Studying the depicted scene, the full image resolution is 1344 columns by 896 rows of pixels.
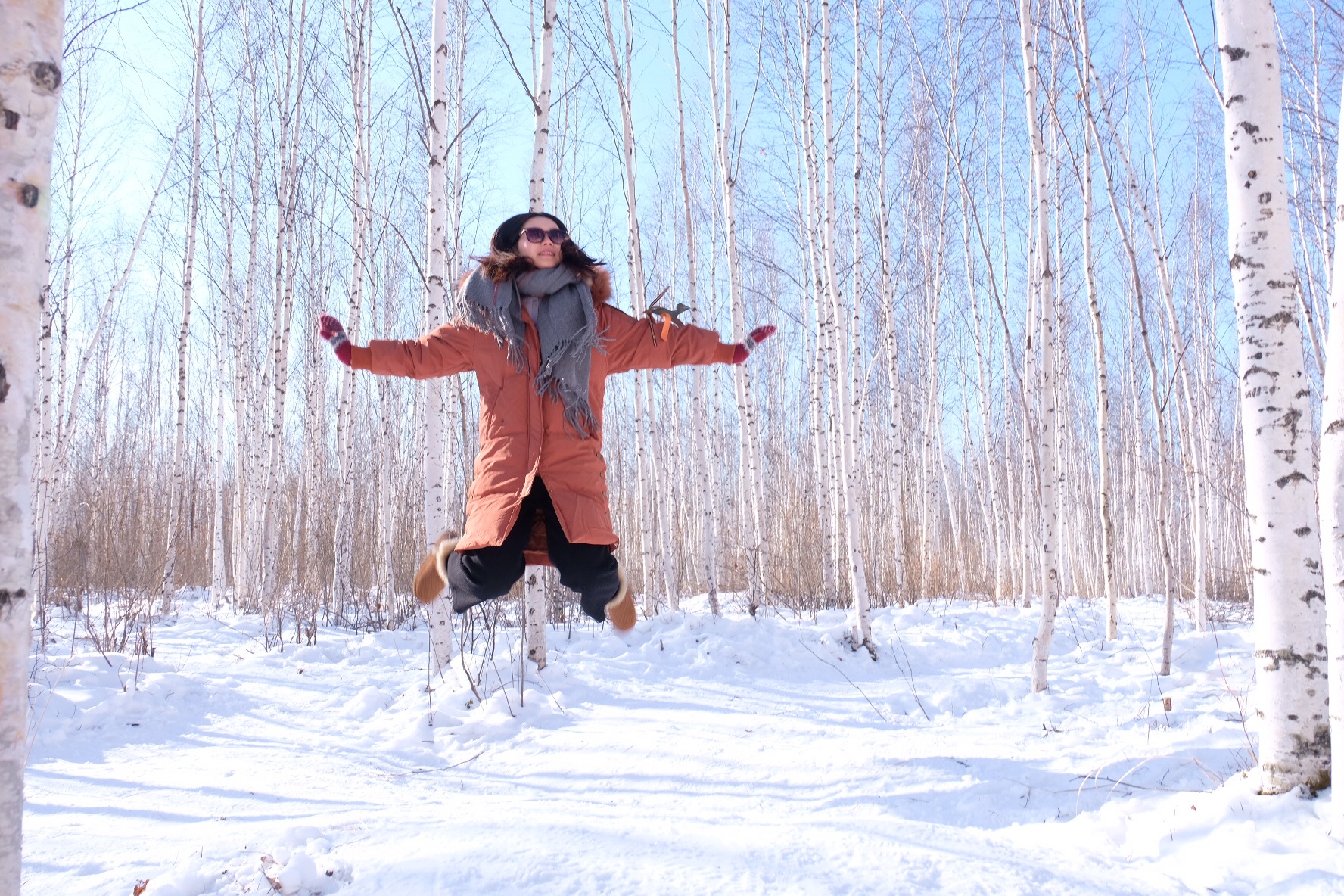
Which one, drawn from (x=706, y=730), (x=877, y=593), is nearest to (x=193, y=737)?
(x=706, y=730)

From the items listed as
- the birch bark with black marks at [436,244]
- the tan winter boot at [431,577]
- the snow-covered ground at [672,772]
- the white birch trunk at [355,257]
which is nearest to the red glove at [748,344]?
the tan winter boot at [431,577]

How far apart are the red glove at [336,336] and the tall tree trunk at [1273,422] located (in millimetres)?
3210

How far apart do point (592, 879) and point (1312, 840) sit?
A: 2.05 metres

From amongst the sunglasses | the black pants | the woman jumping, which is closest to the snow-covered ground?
the black pants

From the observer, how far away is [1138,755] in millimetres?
3049

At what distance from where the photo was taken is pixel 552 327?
314 cm

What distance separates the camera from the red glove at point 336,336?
9.53 feet

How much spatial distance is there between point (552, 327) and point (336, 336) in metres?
0.84

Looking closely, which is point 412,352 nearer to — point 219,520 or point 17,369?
point 17,369

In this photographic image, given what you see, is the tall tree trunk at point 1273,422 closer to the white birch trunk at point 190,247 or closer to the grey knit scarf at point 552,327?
the grey knit scarf at point 552,327

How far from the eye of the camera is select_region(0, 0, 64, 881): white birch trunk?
3.36ft

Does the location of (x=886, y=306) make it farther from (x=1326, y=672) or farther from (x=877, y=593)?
(x=1326, y=672)

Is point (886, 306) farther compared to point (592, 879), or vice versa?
point (886, 306)

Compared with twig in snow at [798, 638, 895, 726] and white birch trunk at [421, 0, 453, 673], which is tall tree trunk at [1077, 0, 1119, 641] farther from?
white birch trunk at [421, 0, 453, 673]
